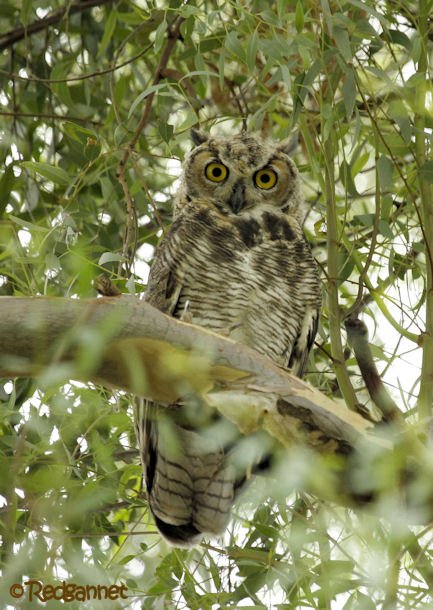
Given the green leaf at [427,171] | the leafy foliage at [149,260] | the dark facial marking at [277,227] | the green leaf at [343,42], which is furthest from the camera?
the dark facial marking at [277,227]

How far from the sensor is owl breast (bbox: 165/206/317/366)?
2.31 metres

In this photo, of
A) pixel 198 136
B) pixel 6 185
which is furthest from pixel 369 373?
pixel 198 136

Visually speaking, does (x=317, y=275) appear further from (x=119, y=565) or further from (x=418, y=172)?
(x=119, y=565)

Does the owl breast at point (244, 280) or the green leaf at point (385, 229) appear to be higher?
the green leaf at point (385, 229)

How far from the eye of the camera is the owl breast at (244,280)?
7.59ft

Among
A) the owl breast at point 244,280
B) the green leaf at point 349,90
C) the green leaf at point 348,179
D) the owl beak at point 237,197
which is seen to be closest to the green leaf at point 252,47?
the green leaf at point 349,90

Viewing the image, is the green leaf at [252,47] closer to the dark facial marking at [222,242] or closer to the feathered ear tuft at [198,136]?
the dark facial marking at [222,242]

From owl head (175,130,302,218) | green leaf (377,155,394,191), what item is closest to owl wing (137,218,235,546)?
owl head (175,130,302,218)

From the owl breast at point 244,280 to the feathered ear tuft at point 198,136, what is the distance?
0.92 feet

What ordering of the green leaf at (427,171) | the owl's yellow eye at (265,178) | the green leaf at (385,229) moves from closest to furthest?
the green leaf at (427,171), the green leaf at (385,229), the owl's yellow eye at (265,178)

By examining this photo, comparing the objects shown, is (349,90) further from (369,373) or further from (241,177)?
(241,177)

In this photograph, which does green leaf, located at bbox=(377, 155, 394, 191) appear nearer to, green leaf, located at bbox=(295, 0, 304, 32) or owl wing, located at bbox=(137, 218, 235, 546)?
green leaf, located at bbox=(295, 0, 304, 32)

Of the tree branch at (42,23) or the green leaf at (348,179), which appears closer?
the green leaf at (348,179)

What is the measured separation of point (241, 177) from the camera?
8.41ft
